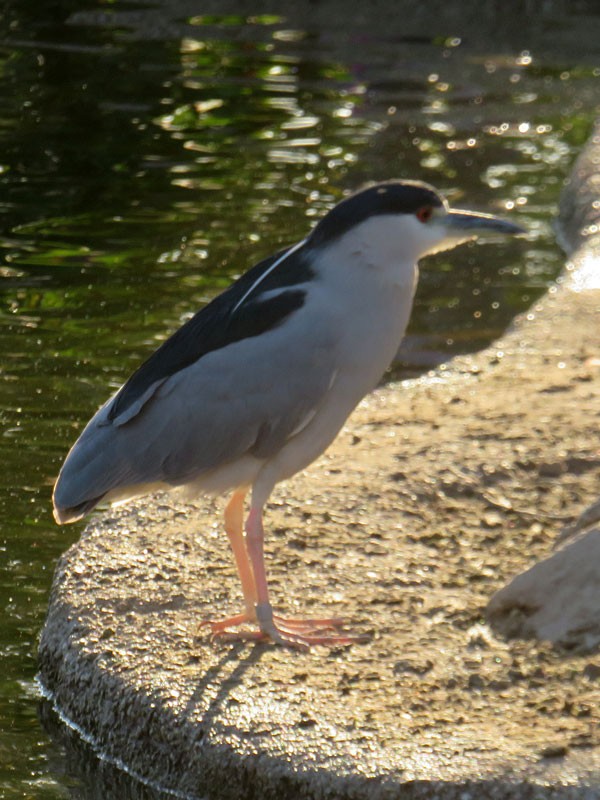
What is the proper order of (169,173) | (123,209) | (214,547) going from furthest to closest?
1. (169,173)
2. (123,209)
3. (214,547)

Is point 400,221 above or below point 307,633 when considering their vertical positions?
above

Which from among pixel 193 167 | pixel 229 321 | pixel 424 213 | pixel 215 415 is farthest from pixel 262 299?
pixel 193 167

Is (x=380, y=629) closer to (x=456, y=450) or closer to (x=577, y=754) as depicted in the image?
(x=577, y=754)

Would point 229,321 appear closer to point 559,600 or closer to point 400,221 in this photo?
point 400,221

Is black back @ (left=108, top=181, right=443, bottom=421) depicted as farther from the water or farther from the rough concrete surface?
the water

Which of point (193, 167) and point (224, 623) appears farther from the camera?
point (193, 167)

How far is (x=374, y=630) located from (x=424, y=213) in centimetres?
114

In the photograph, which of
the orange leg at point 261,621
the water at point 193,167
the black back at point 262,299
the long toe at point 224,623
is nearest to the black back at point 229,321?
the black back at point 262,299

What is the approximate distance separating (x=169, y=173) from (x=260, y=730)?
7.34 m

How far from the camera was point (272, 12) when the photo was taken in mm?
16141

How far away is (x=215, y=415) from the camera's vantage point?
4.43 m

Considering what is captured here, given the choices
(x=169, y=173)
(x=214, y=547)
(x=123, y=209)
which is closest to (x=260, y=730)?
(x=214, y=547)

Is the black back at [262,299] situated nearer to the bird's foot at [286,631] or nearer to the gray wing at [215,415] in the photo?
the gray wing at [215,415]

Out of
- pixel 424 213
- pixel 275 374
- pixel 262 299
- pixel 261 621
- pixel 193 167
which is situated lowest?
pixel 193 167
